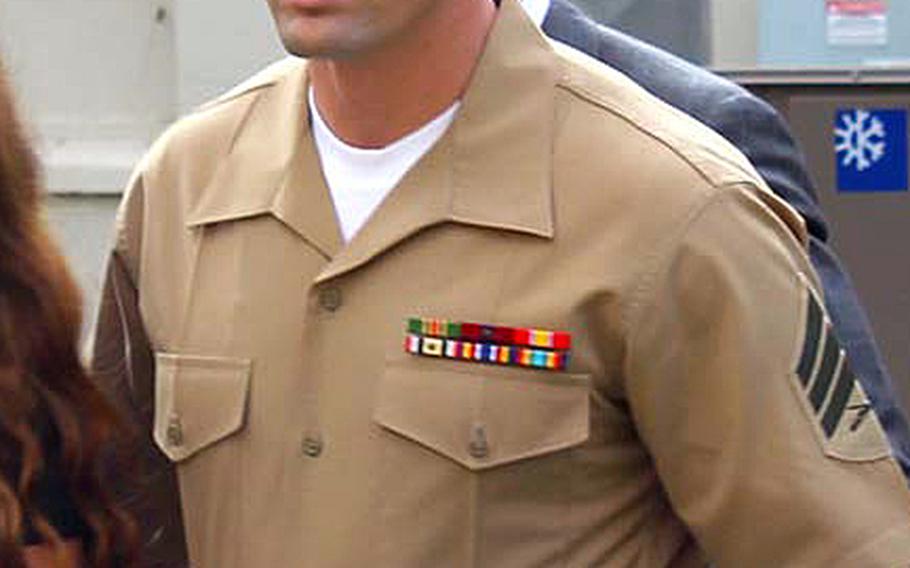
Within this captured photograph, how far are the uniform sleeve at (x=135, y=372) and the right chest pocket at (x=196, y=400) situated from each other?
69mm


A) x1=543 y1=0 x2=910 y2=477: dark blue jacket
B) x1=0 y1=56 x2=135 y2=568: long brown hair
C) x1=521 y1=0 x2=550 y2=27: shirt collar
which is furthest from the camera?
x1=521 y1=0 x2=550 y2=27: shirt collar

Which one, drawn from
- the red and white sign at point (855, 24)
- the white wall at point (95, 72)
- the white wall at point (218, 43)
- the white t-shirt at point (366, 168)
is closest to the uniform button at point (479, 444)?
the white t-shirt at point (366, 168)

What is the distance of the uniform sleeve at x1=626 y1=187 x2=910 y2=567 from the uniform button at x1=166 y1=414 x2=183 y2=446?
47 centimetres

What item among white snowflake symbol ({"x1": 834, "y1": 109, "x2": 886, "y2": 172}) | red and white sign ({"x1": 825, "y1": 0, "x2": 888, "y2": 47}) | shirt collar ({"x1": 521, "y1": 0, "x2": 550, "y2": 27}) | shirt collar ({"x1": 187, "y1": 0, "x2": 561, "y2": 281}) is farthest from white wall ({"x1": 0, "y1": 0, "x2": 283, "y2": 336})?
shirt collar ({"x1": 187, "y1": 0, "x2": 561, "y2": 281})

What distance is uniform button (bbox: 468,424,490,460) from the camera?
2.41 metres

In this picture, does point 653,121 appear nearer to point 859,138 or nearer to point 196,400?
point 196,400

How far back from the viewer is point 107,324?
9.09 ft

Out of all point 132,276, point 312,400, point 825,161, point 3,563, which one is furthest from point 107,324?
point 825,161

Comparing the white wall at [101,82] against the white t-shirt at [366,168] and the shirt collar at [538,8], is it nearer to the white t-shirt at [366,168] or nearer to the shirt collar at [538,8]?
the shirt collar at [538,8]

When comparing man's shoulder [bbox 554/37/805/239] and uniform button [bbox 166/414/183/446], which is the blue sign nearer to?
man's shoulder [bbox 554/37/805/239]

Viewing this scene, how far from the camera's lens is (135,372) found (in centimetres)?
272

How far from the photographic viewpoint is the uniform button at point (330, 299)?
250 centimetres

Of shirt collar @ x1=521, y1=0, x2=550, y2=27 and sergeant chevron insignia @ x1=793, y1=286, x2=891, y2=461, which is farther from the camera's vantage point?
shirt collar @ x1=521, y1=0, x2=550, y2=27

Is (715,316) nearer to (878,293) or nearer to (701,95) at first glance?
(701,95)
